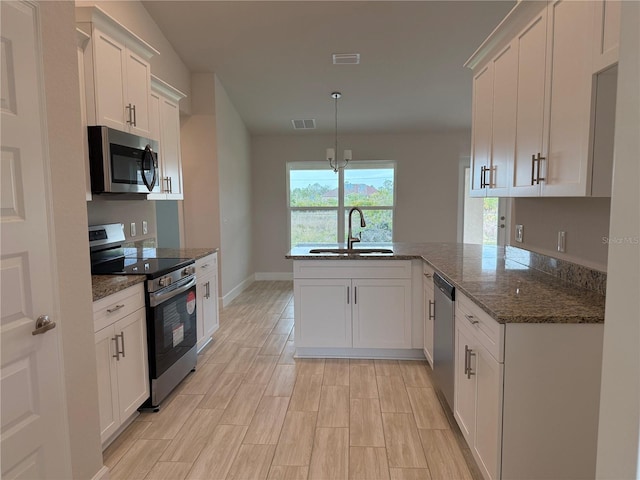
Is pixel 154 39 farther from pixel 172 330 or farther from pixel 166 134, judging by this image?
pixel 172 330

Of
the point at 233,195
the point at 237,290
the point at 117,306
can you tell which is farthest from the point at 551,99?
the point at 237,290

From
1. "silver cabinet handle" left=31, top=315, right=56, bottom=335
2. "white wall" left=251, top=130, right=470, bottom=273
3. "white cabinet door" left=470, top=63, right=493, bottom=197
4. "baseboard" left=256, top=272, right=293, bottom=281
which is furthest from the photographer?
"baseboard" left=256, top=272, right=293, bottom=281

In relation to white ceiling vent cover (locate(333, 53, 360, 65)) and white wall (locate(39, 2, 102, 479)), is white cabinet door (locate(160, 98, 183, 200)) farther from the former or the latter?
white ceiling vent cover (locate(333, 53, 360, 65))

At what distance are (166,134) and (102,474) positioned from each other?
277 cm

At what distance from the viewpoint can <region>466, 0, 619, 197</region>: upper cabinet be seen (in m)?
1.50

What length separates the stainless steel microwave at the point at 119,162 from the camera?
95.3 inches

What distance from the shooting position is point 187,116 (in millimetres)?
4984

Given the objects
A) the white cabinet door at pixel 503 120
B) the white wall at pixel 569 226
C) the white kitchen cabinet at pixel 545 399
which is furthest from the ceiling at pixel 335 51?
the white kitchen cabinet at pixel 545 399

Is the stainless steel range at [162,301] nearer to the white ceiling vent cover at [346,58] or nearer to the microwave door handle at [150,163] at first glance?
the microwave door handle at [150,163]

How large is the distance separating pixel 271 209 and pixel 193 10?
3.53 meters

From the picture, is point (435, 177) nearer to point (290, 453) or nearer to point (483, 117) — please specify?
point (483, 117)

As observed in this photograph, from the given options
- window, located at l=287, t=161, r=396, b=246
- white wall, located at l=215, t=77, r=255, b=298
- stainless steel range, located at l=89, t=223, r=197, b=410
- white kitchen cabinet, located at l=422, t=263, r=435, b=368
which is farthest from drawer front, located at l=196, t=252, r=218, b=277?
window, located at l=287, t=161, r=396, b=246

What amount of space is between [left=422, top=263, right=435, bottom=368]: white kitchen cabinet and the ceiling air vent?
3.83 m

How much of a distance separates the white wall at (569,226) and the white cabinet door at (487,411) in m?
0.75
